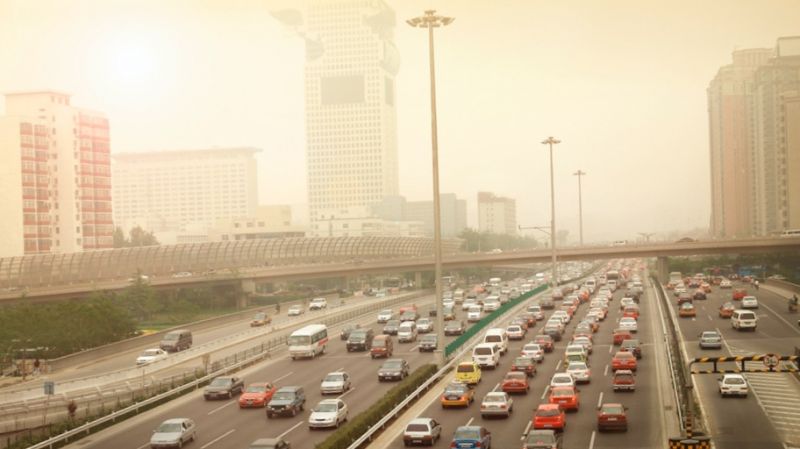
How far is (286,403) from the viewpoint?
34375mm

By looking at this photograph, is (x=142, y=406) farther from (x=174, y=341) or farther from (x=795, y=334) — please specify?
(x=795, y=334)

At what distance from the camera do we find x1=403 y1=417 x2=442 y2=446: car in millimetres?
27688

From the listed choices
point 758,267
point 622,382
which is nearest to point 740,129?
point 758,267

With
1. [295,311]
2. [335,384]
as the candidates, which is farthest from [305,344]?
[295,311]

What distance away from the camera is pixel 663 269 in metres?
110

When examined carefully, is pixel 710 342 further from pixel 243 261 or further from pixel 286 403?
pixel 243 261

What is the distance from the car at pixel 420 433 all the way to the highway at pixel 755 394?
346 inches

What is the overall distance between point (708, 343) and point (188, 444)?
98.6ft

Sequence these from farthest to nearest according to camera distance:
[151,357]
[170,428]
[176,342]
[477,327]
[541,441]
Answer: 1. [176,342]
2. [477,327]
3. [151,357]
4. [170,428]
5. [541,441]

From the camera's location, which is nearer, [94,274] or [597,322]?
[597,322]

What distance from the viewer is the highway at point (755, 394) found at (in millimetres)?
29125

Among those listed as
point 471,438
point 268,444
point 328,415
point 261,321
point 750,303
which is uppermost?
point 268,444

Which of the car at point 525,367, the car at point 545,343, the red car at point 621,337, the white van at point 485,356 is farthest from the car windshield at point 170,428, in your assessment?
the red car at point 621,337

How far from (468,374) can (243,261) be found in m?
66.1
